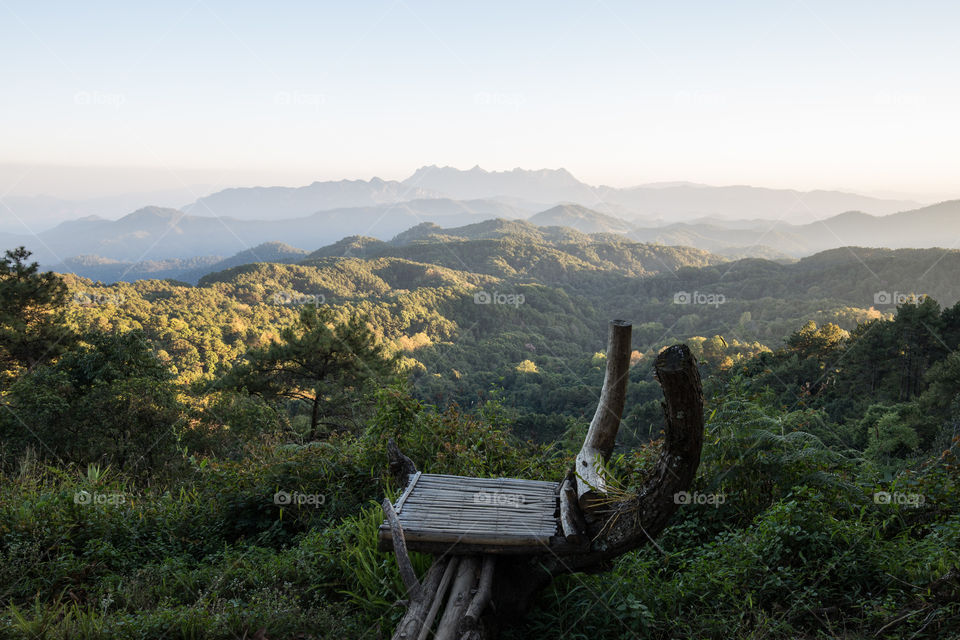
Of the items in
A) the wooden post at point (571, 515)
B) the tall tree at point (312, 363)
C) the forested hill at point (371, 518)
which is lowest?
the tall tree at point (312, 363)

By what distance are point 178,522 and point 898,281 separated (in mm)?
96520

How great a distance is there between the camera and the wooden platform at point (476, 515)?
287cm

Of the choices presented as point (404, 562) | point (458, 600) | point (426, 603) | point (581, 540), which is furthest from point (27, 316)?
point (581, 540)

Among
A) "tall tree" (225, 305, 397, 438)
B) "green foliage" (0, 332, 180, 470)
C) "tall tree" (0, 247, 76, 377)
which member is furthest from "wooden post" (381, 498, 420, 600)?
"tall tree" (0, 247, 76, 377)

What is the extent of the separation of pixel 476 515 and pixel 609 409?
1.18 m

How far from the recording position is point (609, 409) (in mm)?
3572

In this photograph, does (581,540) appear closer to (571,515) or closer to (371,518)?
(571,515)

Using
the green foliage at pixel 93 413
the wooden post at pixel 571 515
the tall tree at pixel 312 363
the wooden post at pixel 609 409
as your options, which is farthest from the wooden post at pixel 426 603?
the tall tree at pixel 312 363

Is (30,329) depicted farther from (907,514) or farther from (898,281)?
(898,281)

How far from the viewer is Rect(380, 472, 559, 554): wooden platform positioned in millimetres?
2873

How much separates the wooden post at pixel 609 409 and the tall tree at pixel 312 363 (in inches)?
429

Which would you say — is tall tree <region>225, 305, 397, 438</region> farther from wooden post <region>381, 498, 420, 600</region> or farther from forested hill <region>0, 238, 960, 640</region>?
wooden post <region>381, 498, 420, 600</region>

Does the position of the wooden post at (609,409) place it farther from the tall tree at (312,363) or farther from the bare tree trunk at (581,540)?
the tall tree at (312,363)

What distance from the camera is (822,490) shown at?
3799 mm
